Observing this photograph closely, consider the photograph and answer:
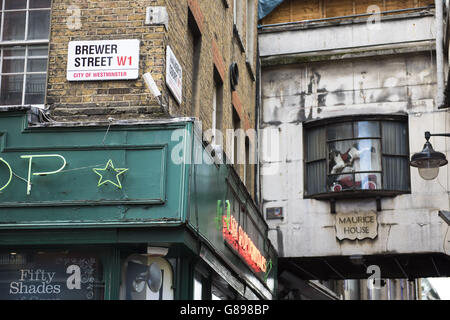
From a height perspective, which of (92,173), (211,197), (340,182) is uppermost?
(340,182)

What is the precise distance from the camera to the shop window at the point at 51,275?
9672 mm

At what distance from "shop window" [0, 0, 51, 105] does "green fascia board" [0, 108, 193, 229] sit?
106cm

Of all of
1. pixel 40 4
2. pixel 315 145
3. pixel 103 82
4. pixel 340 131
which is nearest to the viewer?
pixel 103 82

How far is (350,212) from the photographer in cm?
1925

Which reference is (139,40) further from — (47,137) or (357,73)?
(357,73)

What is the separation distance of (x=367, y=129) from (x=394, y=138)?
699 millimetres

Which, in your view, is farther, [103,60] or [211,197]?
[211,197]

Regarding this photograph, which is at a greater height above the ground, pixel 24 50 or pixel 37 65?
pixel 24 50

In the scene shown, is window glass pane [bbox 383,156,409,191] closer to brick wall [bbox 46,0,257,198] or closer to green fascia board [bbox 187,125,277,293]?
green fascia board [bbox 187,125,277,293]

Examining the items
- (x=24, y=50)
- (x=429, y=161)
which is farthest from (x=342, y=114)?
(x=24, y=50)

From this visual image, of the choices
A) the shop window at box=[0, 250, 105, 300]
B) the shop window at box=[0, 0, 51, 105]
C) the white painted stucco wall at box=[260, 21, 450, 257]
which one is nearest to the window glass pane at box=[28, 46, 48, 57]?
the shop window at box=[0, 0, 51, 105]

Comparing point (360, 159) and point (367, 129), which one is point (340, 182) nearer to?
point (360, 159)

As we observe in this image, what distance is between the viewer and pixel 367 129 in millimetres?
19719

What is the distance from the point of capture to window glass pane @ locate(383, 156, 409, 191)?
19.3 metres
